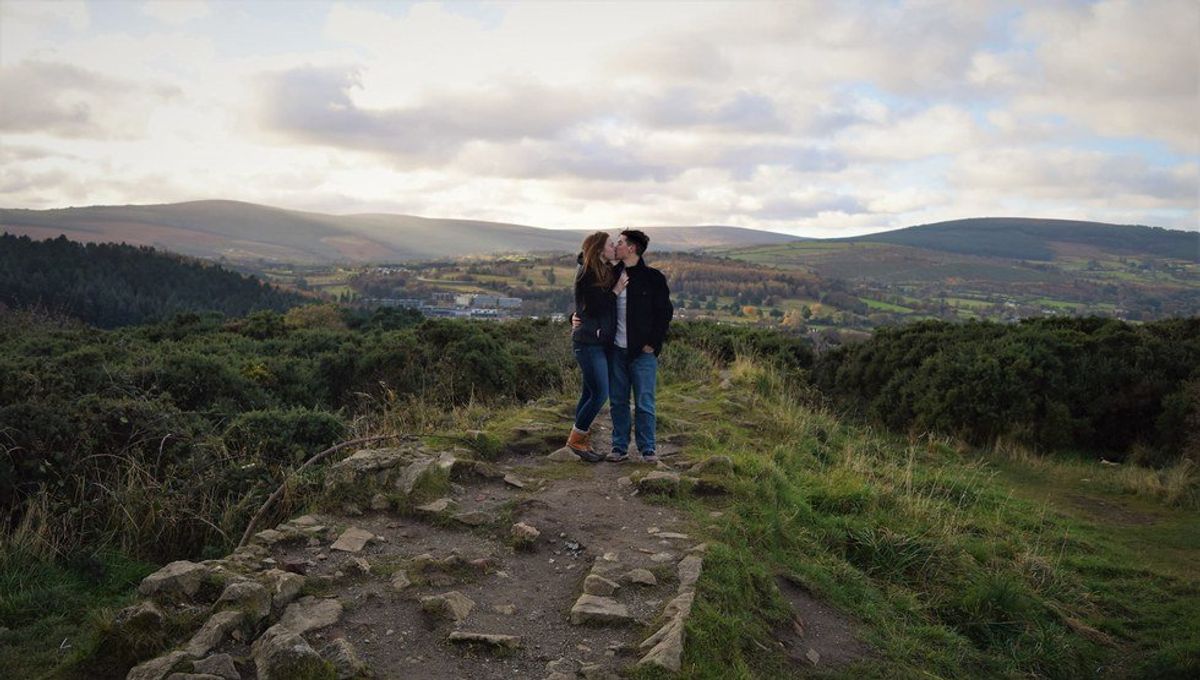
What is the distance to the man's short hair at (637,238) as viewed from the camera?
7.43 m

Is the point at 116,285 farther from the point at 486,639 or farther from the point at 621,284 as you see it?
the point at 486,639

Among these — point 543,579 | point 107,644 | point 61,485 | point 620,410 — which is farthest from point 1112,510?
point 61,485

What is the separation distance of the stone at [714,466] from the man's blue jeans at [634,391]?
630 mm

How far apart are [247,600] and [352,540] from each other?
119 cm

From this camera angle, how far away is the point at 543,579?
5.08 metres

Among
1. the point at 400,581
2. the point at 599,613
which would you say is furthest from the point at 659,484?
the point at 400,581

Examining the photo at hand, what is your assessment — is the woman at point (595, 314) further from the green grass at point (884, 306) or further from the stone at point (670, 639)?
the green grass at point (884, 306)

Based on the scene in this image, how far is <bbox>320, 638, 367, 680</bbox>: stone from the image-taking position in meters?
3.70

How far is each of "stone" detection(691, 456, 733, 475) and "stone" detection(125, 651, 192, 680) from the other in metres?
4.75

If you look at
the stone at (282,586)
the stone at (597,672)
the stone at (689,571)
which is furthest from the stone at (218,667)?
the stone at (689,571)

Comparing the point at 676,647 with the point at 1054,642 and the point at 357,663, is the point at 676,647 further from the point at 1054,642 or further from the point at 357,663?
the point at 1054,642

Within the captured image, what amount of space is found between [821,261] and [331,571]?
9648 cm

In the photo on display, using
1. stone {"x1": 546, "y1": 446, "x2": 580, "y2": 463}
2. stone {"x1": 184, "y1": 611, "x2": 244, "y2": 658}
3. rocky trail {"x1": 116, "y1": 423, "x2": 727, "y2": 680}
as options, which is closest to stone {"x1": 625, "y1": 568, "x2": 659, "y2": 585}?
rocky trail {"x1": 116, "y1": 423, "x2": 727, "y2": 680}

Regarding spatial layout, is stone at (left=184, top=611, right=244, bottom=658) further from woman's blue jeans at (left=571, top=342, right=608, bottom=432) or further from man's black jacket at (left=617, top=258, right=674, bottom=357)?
man's black jacket at (left=617, top=258, right=674, bottom=357)
